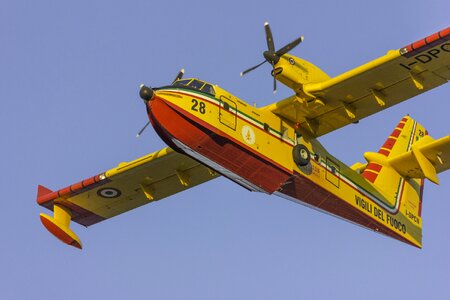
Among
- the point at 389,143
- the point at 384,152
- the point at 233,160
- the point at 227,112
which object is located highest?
the point at 389,143

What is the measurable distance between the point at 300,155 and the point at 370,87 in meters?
2.97

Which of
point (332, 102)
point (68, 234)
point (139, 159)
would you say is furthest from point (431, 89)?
point (68, 234)

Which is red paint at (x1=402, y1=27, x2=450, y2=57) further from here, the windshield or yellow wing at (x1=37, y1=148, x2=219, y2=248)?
yellow wing at (x1=37, y1=148, x2=219, y2=248)

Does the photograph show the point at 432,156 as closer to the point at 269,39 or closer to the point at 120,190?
the point at 269,39

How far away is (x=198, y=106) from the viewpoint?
85.4 ft

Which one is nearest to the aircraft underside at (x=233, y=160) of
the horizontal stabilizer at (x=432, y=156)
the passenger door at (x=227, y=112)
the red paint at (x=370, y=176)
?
the passenger door at (x=227, y=112)

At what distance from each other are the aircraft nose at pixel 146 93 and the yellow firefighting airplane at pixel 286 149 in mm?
32

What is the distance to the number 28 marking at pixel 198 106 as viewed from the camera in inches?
1022

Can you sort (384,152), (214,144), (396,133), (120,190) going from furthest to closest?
(396,133) < (384,152) < (120,190) < (214,144)

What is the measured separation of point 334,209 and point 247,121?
4.71 meters

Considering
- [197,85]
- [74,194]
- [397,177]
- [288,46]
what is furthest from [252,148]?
[397,177]

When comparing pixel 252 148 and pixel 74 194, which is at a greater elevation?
pixel 74 194

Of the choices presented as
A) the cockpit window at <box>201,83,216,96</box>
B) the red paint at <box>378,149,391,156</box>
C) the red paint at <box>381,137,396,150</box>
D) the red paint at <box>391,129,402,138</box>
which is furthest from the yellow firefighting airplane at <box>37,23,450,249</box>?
the red paint at <box>391,129,402,138</box>

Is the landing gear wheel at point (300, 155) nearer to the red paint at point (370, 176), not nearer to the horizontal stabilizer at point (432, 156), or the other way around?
the horizontal stabilizer at point (432, 156)
